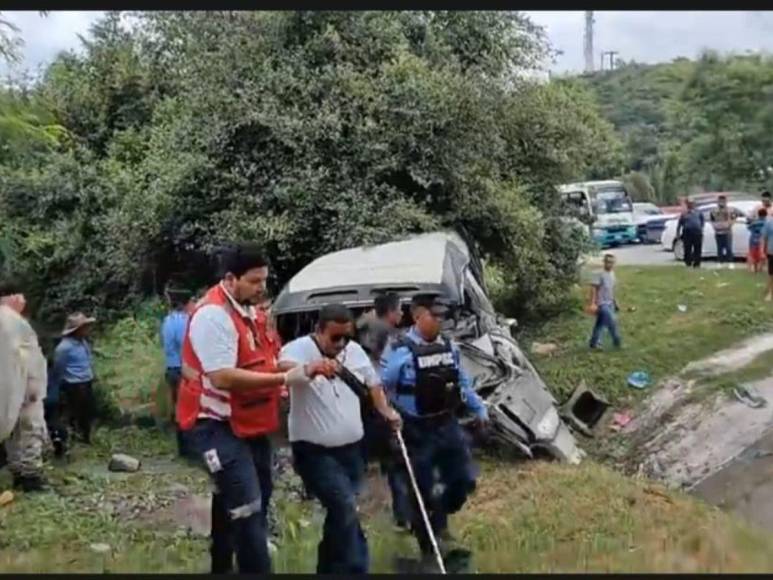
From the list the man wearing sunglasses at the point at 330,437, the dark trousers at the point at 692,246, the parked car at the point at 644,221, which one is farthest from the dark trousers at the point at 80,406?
the parked car at the point at 644,221

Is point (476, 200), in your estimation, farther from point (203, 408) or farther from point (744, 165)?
point (744, 165)

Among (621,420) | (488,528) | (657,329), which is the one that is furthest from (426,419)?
(657,329)

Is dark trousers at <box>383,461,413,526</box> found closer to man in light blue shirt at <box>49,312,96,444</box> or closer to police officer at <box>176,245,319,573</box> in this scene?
police officer at <box>176,245,319,573</box>

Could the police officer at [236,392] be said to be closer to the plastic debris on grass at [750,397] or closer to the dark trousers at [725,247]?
the plastic debris on grass at [750,397]

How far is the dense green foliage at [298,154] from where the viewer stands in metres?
13.4

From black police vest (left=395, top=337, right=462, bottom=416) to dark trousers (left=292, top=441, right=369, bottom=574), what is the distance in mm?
887

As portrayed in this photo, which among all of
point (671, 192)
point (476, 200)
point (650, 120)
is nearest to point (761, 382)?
point (476, 200)

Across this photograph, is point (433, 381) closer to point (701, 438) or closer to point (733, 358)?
point (701, 438)

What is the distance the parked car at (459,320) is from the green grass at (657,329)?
2.94 meters

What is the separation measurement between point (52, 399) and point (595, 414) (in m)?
6.14

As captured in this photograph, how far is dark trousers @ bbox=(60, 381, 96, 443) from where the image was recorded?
33.8ft

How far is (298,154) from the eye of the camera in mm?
13477

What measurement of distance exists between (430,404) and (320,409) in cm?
106

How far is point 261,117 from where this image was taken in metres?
13.4
